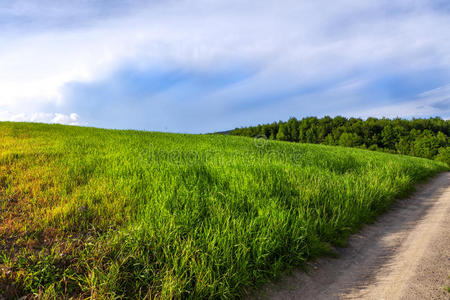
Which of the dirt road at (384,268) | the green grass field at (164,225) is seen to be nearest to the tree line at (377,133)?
the dirt road at (384,268)

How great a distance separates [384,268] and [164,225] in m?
3.11

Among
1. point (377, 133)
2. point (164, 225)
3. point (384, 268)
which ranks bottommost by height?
point (384, 268)

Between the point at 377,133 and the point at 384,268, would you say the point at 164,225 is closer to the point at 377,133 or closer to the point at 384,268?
the point at 384,268

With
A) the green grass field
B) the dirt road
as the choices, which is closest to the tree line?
the dirt road

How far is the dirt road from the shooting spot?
261 centimetres

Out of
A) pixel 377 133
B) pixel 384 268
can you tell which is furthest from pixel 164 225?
pixel 377 133

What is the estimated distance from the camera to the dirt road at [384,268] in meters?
2.61

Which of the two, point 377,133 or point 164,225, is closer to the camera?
point 164,225

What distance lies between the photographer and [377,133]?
4516 centimetres

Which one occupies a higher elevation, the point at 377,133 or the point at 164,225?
the point at 377,133

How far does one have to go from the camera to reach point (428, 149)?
3688 centimetres

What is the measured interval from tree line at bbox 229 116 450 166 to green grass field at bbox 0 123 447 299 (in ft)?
132

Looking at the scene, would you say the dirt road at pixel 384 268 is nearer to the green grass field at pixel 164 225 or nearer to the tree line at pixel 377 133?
the green grass field at pixel 164 225

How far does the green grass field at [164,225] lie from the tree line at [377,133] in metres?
40.3
